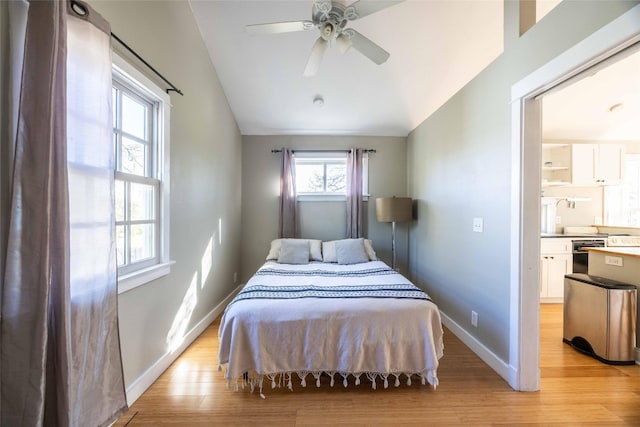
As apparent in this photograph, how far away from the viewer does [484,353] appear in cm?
235

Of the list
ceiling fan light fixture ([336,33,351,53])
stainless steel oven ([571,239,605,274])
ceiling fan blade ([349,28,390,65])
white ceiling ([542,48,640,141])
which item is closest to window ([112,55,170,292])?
ceiling fan light fixture ([336,33,351,53])

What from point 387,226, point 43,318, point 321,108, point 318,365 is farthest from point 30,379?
point 387,226

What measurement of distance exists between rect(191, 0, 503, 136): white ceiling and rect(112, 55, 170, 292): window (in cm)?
125

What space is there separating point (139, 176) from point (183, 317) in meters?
1.33

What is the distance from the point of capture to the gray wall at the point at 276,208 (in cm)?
434

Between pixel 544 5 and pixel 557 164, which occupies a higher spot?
pixel 544 5

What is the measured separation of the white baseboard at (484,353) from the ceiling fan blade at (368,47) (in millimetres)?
2479

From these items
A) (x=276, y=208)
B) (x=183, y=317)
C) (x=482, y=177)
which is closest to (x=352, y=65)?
(x=482, y=177)

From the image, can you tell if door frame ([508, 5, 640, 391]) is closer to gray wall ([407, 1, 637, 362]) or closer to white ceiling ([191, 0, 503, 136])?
gray wall ([407, 1, 637, 362])

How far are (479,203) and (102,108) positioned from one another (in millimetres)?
2764

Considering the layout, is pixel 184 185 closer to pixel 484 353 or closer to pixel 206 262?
pixel 206 262

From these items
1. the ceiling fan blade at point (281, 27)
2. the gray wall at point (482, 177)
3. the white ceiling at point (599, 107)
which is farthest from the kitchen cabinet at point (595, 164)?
the ceiling fan blade at point (281, 27)

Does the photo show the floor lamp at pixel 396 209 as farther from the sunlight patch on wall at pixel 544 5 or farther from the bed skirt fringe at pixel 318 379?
the sunlight patch on wall at pixel 544 5

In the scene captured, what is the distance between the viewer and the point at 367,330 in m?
1.96
